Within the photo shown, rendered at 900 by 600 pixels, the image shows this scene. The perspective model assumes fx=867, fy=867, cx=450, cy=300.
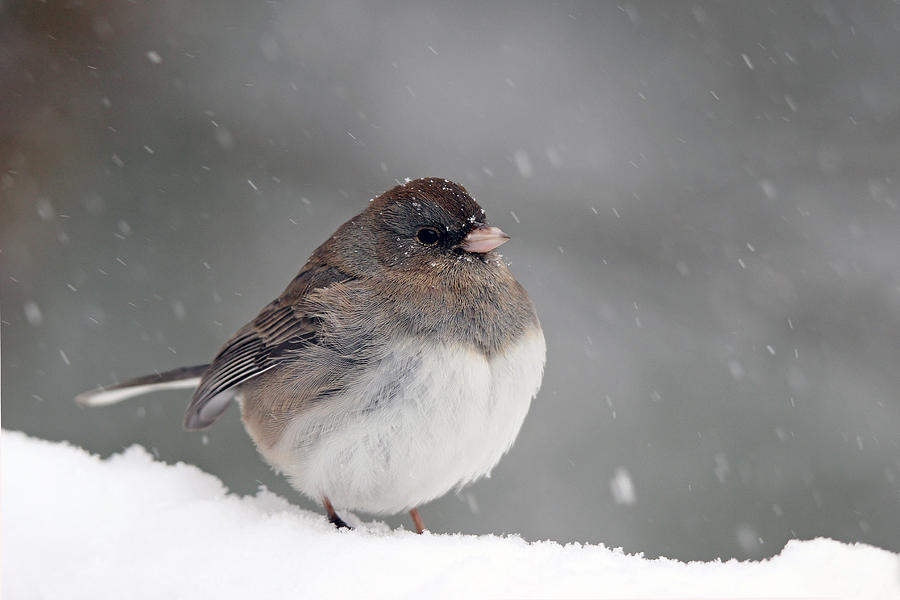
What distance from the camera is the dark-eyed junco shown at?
192 centimetres

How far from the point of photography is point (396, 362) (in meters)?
1.92

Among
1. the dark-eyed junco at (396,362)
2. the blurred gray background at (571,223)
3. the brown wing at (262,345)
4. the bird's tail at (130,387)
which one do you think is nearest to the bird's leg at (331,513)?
the dark-eyed junco at (396,362)

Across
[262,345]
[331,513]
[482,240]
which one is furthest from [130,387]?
[482,240]

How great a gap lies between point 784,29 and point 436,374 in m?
2.85

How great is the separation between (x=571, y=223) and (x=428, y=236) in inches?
69.5

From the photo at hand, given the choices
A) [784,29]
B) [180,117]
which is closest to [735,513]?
[784,29]

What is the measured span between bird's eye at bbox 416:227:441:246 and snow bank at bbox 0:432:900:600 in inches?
28.7

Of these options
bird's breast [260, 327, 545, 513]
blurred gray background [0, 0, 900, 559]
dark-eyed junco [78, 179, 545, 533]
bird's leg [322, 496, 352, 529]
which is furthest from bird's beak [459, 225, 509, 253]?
blurred gray background [0, 0, 900, 559]

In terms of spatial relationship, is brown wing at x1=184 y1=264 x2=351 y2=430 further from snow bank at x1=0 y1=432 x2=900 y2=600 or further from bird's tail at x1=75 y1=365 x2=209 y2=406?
snow bank at x1=0 y1=432 x2=900 y2=600

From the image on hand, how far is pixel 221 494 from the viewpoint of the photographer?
1846mm

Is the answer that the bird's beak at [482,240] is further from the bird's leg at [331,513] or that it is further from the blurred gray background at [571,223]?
the blurred gray background at [571,223]

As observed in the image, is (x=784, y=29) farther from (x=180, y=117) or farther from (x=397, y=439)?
(x=397, y=439)

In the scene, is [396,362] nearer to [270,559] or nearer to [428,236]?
[428,236]

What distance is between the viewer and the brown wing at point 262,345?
2211 millimetres
